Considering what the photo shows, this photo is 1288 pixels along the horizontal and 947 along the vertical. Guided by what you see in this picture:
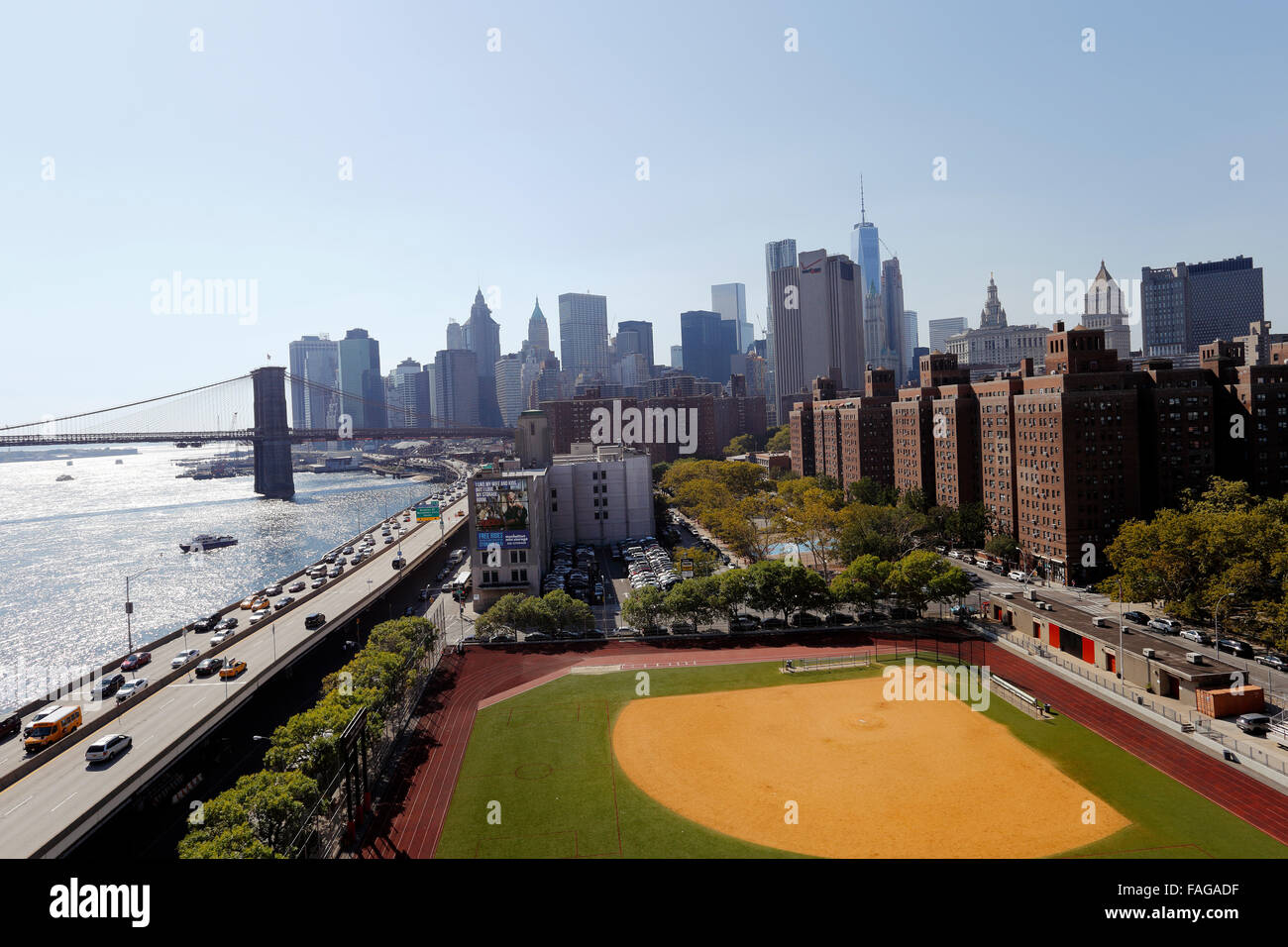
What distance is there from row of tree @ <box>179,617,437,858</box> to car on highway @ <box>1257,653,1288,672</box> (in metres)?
42.8

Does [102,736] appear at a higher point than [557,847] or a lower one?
higher

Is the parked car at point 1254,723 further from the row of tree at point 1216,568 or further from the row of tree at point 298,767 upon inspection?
the row of tree at point 298,767

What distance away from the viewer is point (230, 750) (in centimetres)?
3678

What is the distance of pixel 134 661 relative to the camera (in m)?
41.9

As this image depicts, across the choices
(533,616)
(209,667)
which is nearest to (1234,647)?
(533,616)

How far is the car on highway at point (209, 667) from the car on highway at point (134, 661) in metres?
5.27

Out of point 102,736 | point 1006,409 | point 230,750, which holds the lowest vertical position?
point 230,750

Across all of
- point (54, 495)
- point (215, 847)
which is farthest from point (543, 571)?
point (54, 495)

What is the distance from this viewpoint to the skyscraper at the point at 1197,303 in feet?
563

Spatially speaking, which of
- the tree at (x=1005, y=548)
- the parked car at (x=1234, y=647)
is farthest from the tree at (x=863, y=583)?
the parked car at (x=1234, y=647)

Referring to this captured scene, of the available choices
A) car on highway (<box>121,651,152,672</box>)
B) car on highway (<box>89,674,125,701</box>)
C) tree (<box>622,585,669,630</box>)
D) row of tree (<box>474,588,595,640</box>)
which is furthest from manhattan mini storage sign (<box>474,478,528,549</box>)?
car on highway (<box>89,674,125,701</box>)

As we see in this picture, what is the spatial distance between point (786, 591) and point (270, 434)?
127 metres
